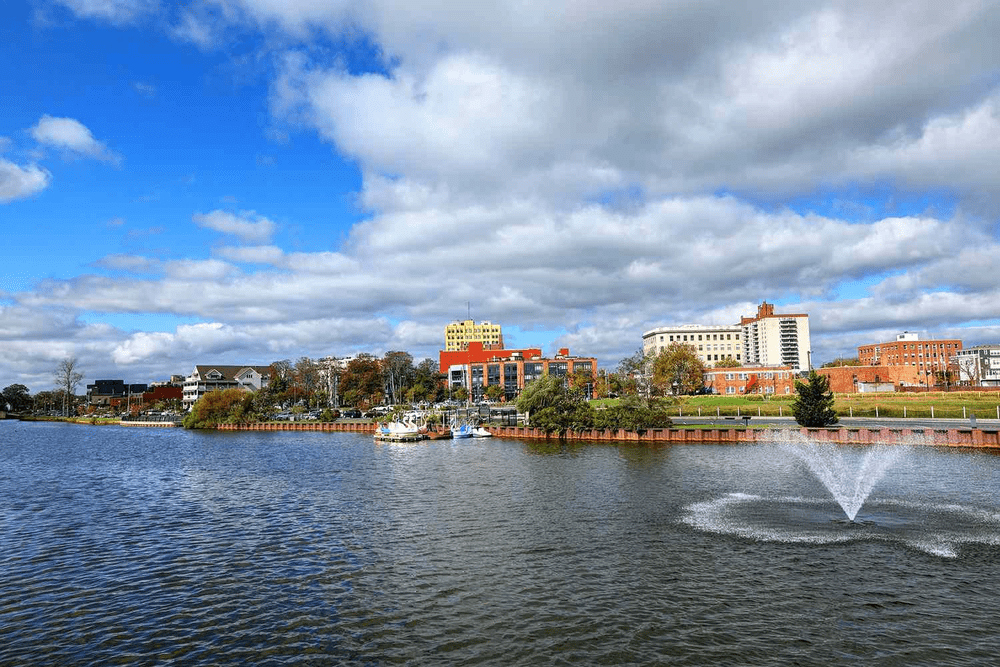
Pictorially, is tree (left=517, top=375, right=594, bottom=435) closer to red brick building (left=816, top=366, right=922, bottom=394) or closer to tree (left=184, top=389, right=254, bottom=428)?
tree (left=184, top=389, right=254, bottom=428)

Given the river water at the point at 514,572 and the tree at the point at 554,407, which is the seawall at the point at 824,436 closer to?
the tree at the point at 554,407

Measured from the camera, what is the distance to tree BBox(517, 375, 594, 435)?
88.5 metres

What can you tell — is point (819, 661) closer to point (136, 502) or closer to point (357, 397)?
point (136, 502)

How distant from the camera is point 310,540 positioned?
31.1 m

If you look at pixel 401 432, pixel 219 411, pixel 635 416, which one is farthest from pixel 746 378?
pixel 219 411

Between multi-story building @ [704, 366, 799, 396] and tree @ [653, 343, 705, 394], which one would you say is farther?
multi-story building @ [704, 366, 799, 396]

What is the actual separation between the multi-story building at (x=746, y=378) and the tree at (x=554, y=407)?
87.4 metres

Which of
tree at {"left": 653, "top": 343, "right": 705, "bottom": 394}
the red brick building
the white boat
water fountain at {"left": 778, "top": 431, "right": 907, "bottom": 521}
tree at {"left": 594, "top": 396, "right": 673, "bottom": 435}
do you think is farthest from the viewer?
the red brick building

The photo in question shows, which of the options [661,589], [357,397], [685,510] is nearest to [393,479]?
[685,510]

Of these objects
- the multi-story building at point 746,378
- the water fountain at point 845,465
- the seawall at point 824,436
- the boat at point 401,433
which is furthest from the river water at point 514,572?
the multi-story building at point 746,378

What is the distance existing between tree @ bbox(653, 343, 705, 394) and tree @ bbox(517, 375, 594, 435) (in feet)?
171

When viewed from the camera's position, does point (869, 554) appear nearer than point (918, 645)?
No

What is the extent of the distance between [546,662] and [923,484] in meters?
37.2

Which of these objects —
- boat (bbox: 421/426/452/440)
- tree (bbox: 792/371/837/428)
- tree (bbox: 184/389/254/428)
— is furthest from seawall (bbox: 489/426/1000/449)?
tree (bbox: 184/389/254/428)
